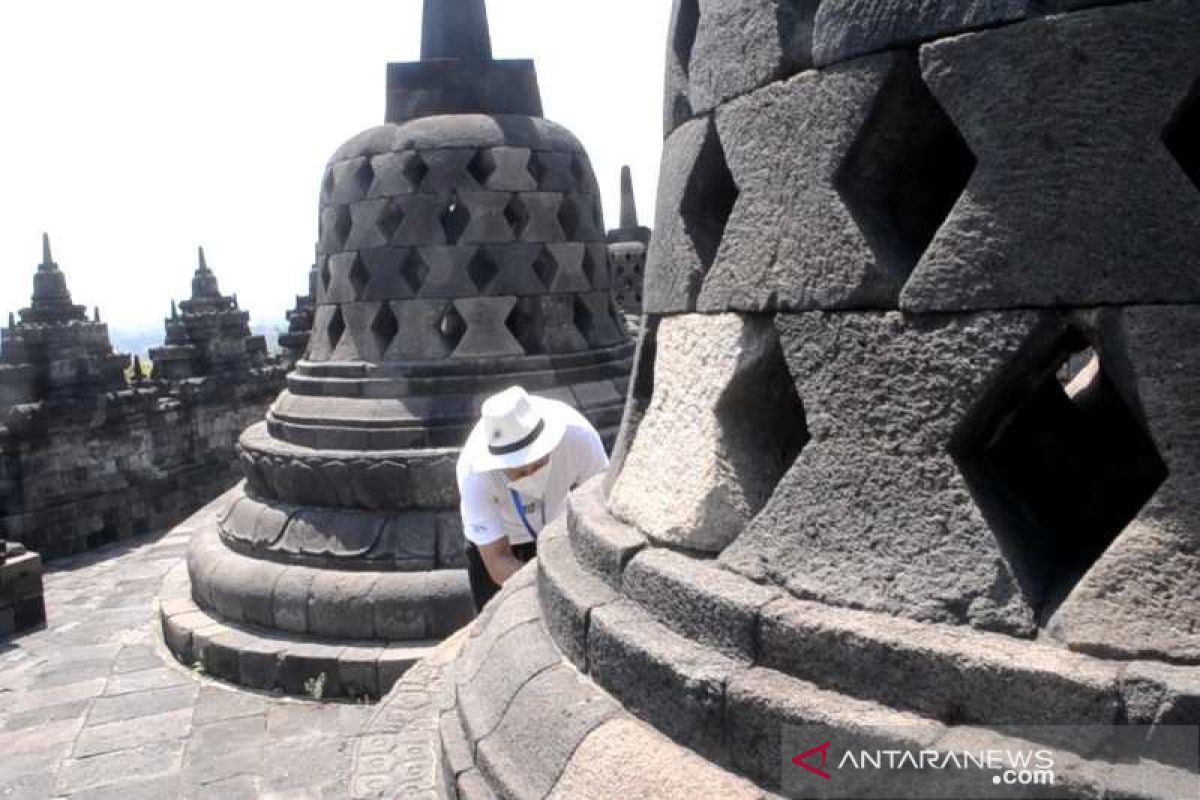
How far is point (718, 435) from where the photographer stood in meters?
2.08

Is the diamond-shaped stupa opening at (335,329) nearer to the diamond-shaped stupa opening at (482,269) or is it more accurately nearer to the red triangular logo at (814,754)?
the diamond-shaped stupa opening at (482,269)

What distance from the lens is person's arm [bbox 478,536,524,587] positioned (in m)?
3.80

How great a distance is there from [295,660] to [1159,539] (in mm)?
4860

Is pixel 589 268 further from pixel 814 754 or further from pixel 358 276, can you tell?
pixel 814 754

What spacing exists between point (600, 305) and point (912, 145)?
531 centimetres

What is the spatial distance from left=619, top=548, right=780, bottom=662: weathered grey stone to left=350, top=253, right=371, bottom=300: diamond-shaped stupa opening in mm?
4851

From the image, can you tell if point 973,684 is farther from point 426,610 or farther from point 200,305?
point 200,305

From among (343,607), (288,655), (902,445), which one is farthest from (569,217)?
(902,445)

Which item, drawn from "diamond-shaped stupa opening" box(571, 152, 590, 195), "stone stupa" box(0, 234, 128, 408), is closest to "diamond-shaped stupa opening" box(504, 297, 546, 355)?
"diamond-shaped stupa opening" box(571, 152, 590, 195)

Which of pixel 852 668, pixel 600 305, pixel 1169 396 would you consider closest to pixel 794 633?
pixel 852 668

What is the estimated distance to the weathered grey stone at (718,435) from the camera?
2031 mm

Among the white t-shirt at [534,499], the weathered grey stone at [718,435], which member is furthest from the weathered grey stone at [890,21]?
the white t-shirt at [534,499]

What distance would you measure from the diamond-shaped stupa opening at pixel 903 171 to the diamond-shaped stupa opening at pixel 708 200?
43cm

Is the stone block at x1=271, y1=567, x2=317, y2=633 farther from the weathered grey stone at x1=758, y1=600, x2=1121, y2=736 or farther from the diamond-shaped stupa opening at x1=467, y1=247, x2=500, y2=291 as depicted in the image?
the weathered grey stone at x1=758, y1=600, x2=1121, y2=736
